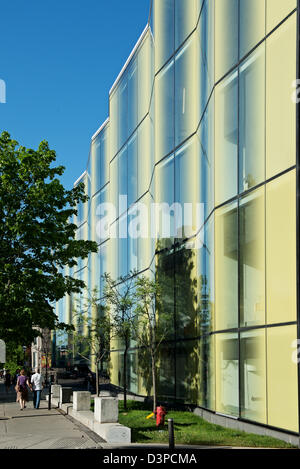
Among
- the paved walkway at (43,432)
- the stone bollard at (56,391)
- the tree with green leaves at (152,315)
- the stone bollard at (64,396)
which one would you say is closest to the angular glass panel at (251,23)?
the tree with green leaves at (152,315)

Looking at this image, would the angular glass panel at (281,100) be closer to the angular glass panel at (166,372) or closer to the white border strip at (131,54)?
the angular glass panel at (166,372)

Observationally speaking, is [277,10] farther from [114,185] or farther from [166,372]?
[114,185]

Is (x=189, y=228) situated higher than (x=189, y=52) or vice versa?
(x=189, y=52)

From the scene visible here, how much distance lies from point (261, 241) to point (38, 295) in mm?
12333

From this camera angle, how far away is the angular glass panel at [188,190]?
1011 inches

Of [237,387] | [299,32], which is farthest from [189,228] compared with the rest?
[299,32]

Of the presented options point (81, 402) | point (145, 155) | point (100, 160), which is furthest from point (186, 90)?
point (100, 160)

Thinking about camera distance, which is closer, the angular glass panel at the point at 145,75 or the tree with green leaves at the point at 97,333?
the angular glass panel at the point at 145,75

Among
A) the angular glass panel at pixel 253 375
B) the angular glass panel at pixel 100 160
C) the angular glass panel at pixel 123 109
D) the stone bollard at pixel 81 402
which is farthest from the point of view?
the angular glass panel at pixel 100 160

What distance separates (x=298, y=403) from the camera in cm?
1600

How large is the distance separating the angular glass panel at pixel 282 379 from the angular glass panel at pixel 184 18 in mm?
14360

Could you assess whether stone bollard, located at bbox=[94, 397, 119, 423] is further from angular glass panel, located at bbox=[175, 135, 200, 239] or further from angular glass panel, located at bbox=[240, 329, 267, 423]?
angular glass panel, located at bbox=[175, 135, 200, 239]

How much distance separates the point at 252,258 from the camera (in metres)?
19.5

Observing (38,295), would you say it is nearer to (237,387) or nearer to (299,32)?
(237,387)
